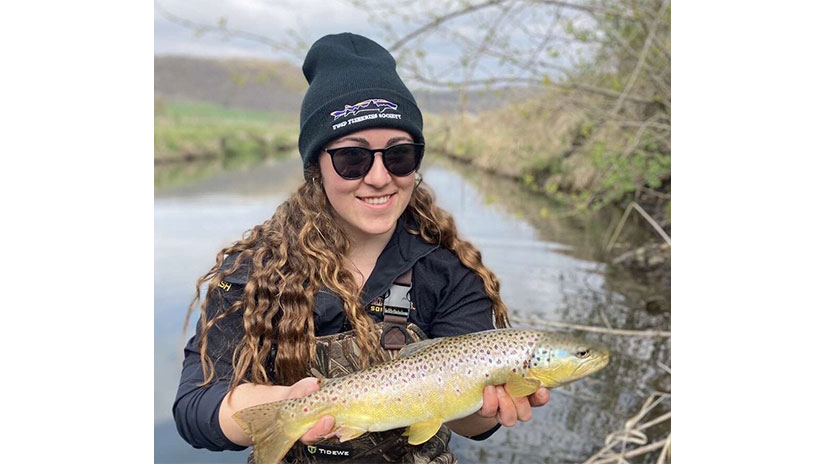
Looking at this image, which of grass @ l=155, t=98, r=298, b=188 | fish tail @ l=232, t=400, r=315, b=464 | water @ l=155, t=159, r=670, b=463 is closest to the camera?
fish tail @ l=232, t=400, r=315, b=464

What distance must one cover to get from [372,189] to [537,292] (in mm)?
6984

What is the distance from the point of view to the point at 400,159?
2018 millimetres

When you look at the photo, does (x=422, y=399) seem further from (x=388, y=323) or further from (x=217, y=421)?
(x=217, y=421)

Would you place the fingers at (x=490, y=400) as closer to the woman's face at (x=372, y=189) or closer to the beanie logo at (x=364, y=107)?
the woman's face at (x=372, y=189)

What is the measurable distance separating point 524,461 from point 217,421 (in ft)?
13.0

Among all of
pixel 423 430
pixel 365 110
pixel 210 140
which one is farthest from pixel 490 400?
pixel 210 140

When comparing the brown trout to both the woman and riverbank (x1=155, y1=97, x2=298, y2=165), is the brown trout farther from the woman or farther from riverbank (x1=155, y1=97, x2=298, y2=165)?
riverbank (x1=155, y1=97, x2=298, y2=165)

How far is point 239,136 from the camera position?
130ft

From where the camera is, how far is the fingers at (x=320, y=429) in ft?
5.81

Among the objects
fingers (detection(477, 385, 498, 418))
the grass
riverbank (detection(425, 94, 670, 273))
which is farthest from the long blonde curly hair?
the grass

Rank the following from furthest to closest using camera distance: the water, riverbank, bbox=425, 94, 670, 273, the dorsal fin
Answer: riverbank, bbox=425, 94, 670, 273 → the water → the dorsal fin

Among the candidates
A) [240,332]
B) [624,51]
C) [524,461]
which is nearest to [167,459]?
[524,461]

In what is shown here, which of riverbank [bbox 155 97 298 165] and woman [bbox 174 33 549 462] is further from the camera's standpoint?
riverbank [bbox 155 97 298 165]

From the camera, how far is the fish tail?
1760 millimetres
